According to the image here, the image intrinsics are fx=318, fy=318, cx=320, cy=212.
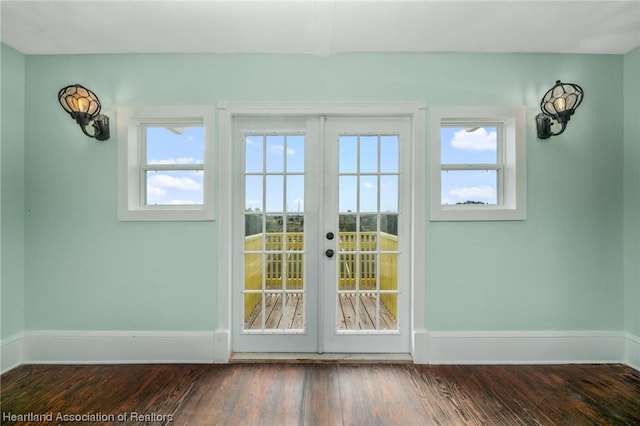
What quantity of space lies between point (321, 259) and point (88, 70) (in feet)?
8.44

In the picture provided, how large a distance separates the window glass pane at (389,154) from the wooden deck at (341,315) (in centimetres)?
114

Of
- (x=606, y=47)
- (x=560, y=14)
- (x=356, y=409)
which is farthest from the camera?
(x=606, y=47)

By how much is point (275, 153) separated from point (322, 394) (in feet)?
6.39

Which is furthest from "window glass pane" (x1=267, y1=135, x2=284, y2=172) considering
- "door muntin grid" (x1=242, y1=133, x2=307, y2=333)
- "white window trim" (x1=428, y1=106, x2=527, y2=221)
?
"white window trim" (x1=428, y1=106, x2=527, y2=221)

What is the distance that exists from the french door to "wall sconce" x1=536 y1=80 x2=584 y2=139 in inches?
42.9

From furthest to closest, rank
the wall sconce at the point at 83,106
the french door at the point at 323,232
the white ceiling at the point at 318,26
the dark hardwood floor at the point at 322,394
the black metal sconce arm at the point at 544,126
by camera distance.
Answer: the french door at the point at 323,232
the black metal sconce arm at the point at 544,126
the wall sconce at the point at 83,106
the white ceiling at the point at 318,26
the dark hardwood floor at the point at 322,394

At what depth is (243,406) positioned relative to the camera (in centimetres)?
209

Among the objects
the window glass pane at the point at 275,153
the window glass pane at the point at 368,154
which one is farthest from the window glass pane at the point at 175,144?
the window glass pane at the point at 368,154

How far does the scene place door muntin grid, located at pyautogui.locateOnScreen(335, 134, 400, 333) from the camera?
283 centimetres

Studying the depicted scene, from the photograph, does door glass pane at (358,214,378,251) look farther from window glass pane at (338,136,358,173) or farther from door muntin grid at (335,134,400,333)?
window glass pane at (338,136,358,173)

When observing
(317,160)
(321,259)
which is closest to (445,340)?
(321,259)

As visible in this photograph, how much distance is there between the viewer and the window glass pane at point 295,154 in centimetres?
283

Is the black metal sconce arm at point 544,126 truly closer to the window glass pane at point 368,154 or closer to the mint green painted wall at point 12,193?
the window glass pane at point 368,154

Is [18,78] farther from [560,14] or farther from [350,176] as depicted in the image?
[560,14]
